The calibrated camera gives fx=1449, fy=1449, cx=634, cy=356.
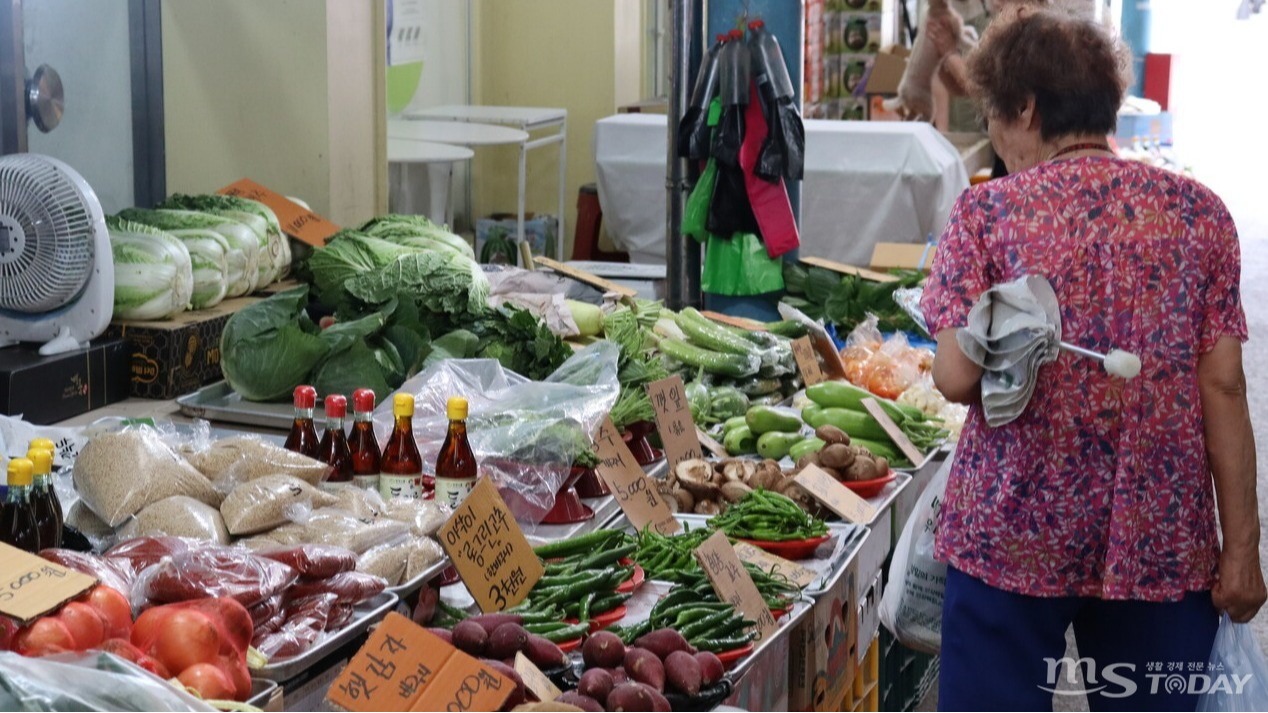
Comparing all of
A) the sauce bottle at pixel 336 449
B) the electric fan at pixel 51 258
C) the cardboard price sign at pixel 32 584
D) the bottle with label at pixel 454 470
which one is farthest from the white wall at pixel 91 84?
the cardboard price sign at pixel 32 584

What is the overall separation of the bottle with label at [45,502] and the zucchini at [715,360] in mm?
2401

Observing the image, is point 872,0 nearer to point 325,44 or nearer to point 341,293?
point 325,44

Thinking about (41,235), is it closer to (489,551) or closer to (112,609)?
(489,551)

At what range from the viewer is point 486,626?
2209mm

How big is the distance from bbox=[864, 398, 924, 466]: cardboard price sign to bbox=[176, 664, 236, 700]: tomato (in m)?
2.41

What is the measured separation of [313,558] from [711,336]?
7.94ft

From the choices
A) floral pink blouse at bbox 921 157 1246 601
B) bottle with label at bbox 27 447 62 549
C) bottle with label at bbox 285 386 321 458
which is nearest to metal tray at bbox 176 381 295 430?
bottle with label at bbox 285 386 321 458

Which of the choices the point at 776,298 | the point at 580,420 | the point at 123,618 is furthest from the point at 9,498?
the point at 776,298

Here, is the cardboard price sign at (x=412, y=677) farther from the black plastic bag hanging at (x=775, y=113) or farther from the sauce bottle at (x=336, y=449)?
the black plastic bag hanging at (x=775, y=113)

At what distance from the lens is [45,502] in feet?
7.36

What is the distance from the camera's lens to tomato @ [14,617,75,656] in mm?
1752

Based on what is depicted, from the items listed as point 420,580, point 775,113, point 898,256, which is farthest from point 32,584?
point 898,256

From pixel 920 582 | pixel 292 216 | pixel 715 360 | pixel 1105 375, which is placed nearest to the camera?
pixel 1105 375

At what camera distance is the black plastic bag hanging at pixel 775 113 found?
5.86 meters
